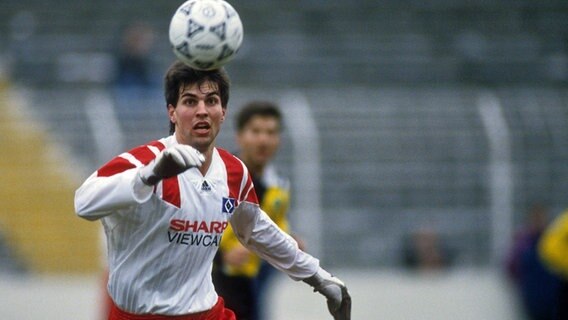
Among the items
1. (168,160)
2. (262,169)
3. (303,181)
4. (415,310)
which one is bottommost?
(415,310)

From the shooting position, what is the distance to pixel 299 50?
1544 cm

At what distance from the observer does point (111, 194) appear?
4.53 metres

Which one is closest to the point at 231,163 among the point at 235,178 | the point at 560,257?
the point at 235,178

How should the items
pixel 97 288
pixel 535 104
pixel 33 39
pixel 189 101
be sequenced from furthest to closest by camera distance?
pixel 33 39, pixel 535 104, pixel 97 288, pixel 189 101

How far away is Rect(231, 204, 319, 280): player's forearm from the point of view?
5.48m

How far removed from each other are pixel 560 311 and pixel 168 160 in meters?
6.38

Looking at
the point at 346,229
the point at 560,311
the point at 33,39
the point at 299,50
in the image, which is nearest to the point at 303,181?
the point at 346,229

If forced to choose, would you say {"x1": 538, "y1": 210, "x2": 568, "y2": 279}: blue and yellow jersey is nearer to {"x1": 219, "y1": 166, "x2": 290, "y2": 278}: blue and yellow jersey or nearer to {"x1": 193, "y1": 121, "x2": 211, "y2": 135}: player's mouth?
{"x1": 219, "y1": 166, "x2": 290, "y2": 278}: blue and yellow jersey

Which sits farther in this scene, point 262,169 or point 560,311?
point 560,311

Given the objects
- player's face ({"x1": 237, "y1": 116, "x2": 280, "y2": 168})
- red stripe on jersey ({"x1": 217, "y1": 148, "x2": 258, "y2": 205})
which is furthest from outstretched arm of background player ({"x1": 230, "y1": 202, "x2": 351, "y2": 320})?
player's face ({"x1": 237, "y1": 116, "x2": 280, "y2": 168})

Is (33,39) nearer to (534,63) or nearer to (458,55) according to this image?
(458,55)

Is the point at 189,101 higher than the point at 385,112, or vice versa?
the point at 189,101

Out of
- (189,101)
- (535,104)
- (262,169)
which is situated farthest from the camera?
(535,104)

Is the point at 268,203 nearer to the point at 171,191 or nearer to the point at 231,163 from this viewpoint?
the point at 231,163
